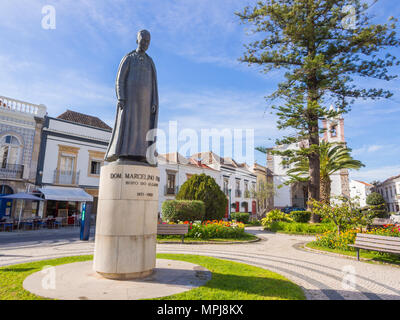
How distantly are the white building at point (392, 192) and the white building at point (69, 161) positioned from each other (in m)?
44.3

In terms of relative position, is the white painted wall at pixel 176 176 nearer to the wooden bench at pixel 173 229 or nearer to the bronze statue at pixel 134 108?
the wooden bench at pixel 173 229

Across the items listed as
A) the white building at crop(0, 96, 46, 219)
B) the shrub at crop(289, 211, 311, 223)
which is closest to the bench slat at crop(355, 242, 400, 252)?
the shrub at crop(289, 211, 311, 223)

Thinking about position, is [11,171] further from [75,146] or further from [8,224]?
[75,146]

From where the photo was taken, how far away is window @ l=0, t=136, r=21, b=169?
19250 millimetres

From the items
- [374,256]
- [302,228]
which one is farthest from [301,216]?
[374,256]

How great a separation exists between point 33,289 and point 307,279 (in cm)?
529

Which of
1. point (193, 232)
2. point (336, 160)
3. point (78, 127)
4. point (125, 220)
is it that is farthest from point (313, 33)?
point (78, 127)

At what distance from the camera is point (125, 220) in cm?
508

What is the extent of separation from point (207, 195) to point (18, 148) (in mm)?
14754

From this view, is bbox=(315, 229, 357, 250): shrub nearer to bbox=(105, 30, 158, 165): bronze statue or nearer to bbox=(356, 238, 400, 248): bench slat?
bbox=(356, 238, 400, 248): bench slat

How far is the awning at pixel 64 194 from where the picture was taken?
64.8ft

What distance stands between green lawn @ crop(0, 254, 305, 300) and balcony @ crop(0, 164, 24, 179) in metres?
15.9

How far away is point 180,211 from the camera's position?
14.5 metres
